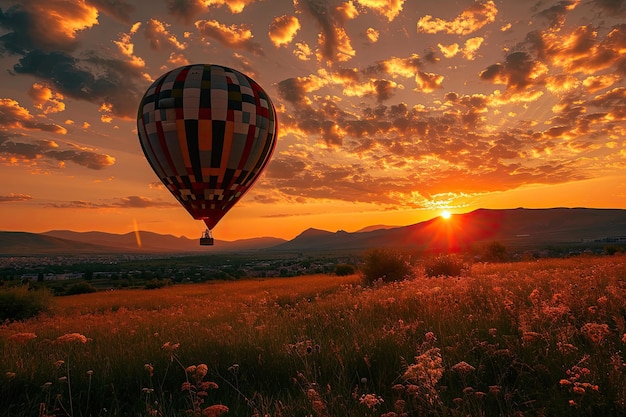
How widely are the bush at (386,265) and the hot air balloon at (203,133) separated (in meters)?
11.1

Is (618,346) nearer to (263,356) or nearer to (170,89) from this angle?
(263,356)

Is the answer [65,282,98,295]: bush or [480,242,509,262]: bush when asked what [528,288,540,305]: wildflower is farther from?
[65,282,98,295]: bush

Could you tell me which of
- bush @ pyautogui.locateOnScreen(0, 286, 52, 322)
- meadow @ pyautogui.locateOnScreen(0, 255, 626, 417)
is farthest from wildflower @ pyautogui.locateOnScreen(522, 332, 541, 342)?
bush @ pyautogui.locateOnScreen(0, 286, 52, 322)

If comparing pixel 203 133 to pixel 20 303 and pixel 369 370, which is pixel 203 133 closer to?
pixel 20 303

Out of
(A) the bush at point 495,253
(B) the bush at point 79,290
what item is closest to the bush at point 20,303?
(B) the bush at point 79,290

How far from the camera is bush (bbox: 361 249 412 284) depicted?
91.1 feet

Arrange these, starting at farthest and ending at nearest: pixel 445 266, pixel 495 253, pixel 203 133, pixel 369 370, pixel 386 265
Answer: pixel 495 253
pixel 386 265
pixel 445 266
pixel 203 133
pixel 369 370

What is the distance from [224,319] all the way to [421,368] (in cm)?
937

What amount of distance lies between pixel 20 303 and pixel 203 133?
685 inches

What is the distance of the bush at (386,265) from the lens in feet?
91.1

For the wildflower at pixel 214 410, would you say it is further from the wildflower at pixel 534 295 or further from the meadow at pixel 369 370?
the wildflower at pixel 534 295

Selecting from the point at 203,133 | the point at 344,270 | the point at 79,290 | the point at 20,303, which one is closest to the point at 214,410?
the point at 203,133

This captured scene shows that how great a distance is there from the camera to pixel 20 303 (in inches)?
1011

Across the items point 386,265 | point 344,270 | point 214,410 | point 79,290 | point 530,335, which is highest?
point 530,335
